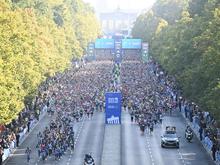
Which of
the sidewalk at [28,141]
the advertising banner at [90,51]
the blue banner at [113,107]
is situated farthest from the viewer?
the advertising banner at [90,51]

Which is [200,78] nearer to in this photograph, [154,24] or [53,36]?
[53,36]

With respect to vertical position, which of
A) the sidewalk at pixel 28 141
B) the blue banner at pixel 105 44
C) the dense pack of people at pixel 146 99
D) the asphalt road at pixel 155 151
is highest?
the blue banner at pixel 105 44

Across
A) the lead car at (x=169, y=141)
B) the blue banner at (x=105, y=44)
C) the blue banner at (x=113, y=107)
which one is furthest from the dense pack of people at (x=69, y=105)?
the blue banner at (x=105, y=44)

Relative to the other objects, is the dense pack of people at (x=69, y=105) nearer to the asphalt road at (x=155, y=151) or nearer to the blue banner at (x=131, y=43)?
the asphalt road at (x=155, y=151)

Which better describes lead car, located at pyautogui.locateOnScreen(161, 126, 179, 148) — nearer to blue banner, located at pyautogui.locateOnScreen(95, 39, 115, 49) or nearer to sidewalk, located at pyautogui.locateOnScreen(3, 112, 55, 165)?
sidewalk, located at pyautogui.locateOnScreen(3, 112, 55, 165)

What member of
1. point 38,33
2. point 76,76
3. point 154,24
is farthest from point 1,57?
point 154,24

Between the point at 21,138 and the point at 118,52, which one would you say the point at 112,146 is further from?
the point at 118,52
